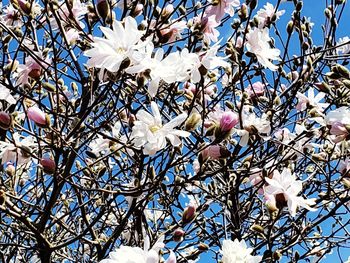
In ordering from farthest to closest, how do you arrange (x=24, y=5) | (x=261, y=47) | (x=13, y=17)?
(x=13, y=17) → (x=261, y=47) → (x=24, y=5)

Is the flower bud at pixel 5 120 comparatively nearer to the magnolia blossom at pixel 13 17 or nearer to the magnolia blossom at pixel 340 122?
the magnolia blossom at pixel 13 17

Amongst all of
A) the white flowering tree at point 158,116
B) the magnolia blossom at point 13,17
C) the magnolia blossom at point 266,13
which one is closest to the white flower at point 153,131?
the white flowering tree at point 158,116

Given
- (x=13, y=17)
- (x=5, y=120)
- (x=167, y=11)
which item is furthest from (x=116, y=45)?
(x=13, y=17)

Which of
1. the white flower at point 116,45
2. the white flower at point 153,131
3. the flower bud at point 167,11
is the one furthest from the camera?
the flower bud at point 167,11

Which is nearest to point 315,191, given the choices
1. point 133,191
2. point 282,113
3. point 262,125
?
point 282,113

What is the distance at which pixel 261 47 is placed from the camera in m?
2.03

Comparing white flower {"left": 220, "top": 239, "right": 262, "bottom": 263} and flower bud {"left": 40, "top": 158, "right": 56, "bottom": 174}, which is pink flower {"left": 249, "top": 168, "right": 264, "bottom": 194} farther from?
flower bud {"left": 40, "top": 158, "right": 56, "bottom": 174}

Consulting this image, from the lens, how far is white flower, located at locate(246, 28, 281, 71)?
200 centimetres

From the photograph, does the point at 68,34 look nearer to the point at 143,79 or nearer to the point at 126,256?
the point at 143,79

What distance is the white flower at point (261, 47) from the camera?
78.7 inches

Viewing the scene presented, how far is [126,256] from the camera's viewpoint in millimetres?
1354

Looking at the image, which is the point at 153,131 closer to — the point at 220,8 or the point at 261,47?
the point at 261,47

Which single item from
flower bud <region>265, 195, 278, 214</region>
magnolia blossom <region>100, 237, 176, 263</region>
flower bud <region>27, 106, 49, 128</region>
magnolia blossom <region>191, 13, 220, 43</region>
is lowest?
magnolia blossom <region>100, 237, 176, 263</region>

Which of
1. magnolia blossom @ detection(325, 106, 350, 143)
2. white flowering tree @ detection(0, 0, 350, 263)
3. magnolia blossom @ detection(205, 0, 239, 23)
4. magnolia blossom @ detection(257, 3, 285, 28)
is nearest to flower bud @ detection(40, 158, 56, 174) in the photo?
white flowering tree @ detection(0, 0, 350, 263)
